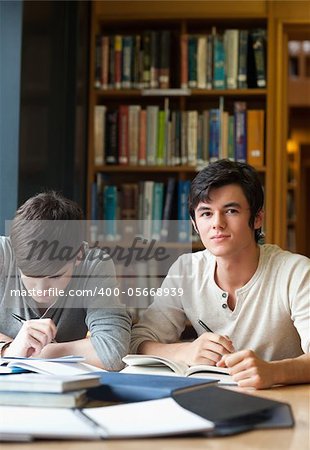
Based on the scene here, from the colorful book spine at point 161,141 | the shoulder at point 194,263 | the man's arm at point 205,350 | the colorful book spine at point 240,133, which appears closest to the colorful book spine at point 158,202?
the colorful book spine at point 161,141

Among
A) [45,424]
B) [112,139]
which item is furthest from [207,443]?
[112,139]

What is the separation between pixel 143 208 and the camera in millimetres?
4258

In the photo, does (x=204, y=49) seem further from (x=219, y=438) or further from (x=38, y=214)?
(x=219, y=438)

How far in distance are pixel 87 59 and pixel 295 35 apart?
1.11m

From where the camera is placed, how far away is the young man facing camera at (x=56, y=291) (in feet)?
6.05

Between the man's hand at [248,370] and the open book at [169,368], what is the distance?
1.4 inches

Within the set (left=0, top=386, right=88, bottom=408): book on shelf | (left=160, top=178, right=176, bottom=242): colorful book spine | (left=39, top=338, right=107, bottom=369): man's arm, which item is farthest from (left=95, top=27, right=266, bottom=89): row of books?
(left=0, top=386, right=88, bottom=408): book on shelf

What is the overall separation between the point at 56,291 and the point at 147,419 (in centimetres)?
90

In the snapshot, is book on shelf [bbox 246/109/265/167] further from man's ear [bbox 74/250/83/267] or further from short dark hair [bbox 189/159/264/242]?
man's ear [bbox 74/250/83/267]

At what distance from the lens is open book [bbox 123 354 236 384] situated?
5.18 ft

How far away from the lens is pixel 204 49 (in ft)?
13.8

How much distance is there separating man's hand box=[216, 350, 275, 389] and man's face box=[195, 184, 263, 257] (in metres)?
0.53

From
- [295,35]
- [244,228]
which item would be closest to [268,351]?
[244,228]

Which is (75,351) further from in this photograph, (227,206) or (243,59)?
(243,59)
